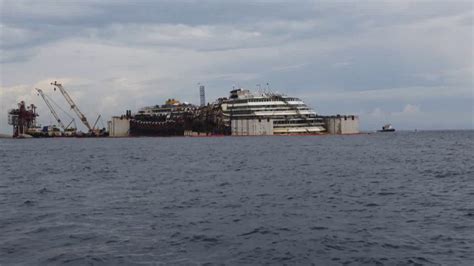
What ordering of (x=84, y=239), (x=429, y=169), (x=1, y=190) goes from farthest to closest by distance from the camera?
(x=429, y=169) < (x=1, y=190) < (x=84, y=239)

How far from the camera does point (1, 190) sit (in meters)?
37.1

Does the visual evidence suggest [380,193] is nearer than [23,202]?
No

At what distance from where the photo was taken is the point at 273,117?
189500 millimetres

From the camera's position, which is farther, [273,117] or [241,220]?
[273,117]

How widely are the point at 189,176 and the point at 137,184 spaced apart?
21.1ft

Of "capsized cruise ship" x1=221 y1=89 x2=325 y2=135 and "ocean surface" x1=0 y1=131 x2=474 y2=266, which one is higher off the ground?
"capsized cruise ship" x1=221 y1=89 x2=325 y2=135

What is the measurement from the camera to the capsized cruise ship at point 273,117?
18688 cm

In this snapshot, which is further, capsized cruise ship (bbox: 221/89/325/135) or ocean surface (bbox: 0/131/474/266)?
capsized cruise ship (bbox: 221/89/325/135)

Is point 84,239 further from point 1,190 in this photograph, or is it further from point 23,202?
point 1,190

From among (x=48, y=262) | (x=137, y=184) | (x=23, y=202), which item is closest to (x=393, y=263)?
(x=48, y=262)

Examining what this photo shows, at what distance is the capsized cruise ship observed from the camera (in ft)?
613

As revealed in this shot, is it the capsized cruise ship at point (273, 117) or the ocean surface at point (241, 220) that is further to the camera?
the capsized cruise ship at point (273, 117)

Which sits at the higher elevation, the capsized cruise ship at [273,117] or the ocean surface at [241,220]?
the capsized cruise ship at [273,117]

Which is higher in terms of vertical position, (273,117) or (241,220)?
(273,117)
